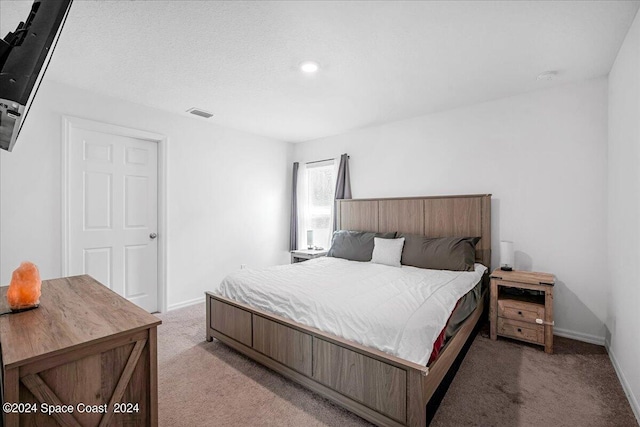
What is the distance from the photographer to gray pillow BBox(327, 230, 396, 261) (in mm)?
3682

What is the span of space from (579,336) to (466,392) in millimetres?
1682

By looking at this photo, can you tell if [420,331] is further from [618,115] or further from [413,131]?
[413,131]

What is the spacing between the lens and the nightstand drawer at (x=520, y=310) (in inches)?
103

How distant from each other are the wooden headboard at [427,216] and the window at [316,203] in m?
0.42

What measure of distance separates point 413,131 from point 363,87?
1268mm

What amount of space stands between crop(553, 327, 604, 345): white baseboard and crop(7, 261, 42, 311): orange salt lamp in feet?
13.5

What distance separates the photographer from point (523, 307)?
268 cm

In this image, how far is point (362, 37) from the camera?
2105mm

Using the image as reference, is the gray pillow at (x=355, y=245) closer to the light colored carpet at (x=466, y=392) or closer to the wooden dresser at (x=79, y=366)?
the light colored carpet at (x=466, y=392)

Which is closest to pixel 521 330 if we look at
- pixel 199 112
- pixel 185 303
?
pixel 185 303

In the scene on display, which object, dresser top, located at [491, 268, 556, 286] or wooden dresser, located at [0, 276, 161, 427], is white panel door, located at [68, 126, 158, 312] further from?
dresser top, located at [491, 268, 556, 286]

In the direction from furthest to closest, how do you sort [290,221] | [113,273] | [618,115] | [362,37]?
[290,221] → [113,273] → [618,115] → [362,37]

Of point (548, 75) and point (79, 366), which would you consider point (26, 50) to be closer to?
point (79, 366)

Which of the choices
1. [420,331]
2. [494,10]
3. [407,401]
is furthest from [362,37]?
[407,401]
